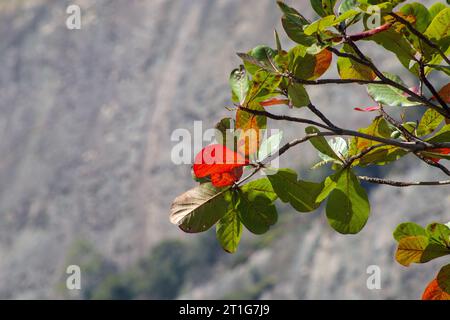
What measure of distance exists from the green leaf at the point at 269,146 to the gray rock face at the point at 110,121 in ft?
269

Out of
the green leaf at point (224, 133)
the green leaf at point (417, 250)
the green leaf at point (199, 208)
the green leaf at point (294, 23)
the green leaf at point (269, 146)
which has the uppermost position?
the green leaf at point (294, 23)

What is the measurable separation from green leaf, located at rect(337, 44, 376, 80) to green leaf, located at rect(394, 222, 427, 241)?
45cm

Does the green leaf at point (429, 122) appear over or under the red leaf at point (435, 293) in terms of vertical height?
over

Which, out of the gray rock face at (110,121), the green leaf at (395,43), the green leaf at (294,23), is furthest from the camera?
the gray rock face at (110,121)

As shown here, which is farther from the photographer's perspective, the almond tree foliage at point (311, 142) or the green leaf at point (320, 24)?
the almond tree foliage at point (311, 142)

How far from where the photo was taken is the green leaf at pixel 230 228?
230 cm

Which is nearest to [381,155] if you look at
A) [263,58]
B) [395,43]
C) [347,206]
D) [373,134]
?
[373,134]

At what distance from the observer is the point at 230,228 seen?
90.6 inches

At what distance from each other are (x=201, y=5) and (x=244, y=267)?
2968 centimetres

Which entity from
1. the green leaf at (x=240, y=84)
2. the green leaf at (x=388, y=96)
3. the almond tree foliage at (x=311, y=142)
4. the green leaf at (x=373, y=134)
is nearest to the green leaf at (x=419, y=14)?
the almond tree foliage at (x=311, y=142)

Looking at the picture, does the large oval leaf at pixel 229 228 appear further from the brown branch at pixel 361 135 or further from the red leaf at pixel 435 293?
the red leaf at pixel 435 293

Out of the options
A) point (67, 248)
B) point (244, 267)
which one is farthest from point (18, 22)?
point (244, 267)

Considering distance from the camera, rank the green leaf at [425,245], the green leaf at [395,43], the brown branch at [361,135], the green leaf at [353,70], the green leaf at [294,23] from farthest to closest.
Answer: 1. the green leaf at [353,70]
2. the green leaf at [425,245]
3. the green leaf at [395,43]
4. the green leaf at [294,23]
5. the brown branch at [361,135]

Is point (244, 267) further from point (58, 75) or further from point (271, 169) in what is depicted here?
point (271, 169)
